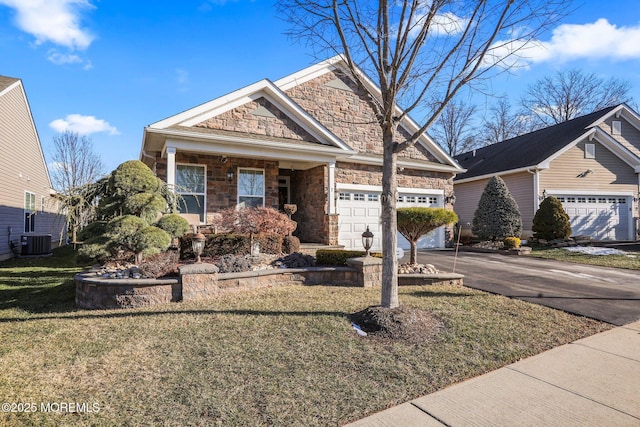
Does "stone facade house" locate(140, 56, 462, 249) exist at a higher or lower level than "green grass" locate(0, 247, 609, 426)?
higher

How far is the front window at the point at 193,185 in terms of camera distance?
34.8 ft

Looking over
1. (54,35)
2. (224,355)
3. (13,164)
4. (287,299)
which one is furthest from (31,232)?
(224,355)

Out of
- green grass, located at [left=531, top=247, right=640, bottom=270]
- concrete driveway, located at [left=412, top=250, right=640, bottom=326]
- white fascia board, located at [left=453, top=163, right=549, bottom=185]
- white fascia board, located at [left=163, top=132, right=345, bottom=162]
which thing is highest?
white fascia board, located at [left=453, top=163, right=549, bottom=185]

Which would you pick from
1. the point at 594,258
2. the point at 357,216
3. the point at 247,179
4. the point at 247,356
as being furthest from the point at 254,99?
the point at 594,258

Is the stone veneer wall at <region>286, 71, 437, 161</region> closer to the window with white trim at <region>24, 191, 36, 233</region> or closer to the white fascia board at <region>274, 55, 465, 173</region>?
the white fascia board at <region>274, 55, 465, 173</region>

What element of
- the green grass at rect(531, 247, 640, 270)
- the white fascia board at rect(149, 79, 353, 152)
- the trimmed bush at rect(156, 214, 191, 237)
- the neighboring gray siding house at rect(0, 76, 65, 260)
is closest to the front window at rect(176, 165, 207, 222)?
the white fascia board at rect(149, 79, 353, 152)

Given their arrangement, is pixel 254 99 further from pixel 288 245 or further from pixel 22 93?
pixel 22 93

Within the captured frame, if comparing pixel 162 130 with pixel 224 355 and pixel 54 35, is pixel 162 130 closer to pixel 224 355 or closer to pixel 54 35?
pixel 54 35

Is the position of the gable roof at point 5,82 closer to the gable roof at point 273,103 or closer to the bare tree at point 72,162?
the gable roof at point 273,103

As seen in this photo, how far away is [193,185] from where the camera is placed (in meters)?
A: 10.8

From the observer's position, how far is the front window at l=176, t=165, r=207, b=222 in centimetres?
1061

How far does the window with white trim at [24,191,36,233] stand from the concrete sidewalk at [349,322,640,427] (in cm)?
1918

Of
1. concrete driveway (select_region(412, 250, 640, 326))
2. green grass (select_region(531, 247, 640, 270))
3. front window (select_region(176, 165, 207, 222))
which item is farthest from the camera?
front window (select_region(176, 165, 207, 222))

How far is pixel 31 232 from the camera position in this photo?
16.7 m
